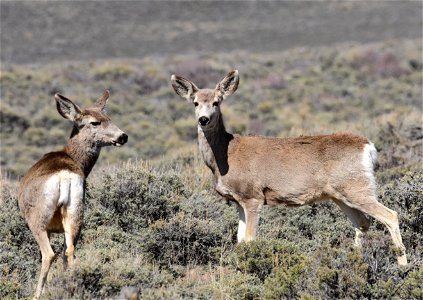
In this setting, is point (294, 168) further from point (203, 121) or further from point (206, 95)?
point (206, 95)

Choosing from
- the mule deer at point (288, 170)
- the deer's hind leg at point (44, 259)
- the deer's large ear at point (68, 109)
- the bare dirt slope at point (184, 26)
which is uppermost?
the bare dirt slope at point (184, 26)

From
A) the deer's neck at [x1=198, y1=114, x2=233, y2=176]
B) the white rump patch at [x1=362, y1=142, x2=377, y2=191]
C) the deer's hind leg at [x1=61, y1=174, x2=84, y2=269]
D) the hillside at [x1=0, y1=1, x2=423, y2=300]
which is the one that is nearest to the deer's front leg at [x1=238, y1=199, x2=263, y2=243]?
the hillside at [x1=0, y1=1, x2=423, y2=300]

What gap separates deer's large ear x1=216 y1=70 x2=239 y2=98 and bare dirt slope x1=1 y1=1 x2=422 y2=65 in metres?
38.4

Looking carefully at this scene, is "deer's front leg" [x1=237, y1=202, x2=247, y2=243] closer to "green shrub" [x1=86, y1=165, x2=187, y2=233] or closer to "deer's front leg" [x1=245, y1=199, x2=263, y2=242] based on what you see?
"deer's front leg" [x1=245, y1=199, x2=263, y2=242]

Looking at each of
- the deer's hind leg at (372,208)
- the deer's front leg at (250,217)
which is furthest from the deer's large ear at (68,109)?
the deer's hind leg at (372,208)

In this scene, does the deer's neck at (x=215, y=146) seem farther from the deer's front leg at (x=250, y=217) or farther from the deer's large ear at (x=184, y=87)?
the deer's front leg at (x=250, y=217)

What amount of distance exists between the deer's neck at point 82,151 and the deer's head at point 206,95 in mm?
1452

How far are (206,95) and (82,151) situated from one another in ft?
6.31

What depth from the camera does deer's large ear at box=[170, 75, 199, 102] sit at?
32.0ft

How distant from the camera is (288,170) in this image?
9.16 m

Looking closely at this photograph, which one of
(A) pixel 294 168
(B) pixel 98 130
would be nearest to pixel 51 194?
(B) pixel 98 130

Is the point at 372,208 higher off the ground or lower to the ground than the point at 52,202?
higher

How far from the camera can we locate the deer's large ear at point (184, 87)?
32.0ft

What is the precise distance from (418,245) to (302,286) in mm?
2258
